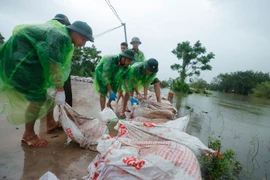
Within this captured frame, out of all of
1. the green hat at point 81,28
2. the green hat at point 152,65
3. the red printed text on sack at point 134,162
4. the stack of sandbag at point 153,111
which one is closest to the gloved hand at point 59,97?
the green hat at point 81,28

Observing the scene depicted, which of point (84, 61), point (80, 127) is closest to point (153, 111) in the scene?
point (80, 127)

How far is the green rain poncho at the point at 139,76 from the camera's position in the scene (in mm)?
3678

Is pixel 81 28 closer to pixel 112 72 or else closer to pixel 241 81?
pixel 112 72

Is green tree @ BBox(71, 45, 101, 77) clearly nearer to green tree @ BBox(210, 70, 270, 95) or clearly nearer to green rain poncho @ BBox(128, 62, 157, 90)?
green rain poncho @ BBox(128, 62, 157, 90)

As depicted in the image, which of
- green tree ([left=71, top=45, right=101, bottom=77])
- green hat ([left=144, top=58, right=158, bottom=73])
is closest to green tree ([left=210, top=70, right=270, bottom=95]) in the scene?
green tree ([left=71, top=45, right=101, bottom=77])

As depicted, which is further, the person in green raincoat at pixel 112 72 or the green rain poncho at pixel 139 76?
the green rain poncho at pixel 139 76

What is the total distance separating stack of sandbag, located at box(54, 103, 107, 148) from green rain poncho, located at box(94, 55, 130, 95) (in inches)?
42.8

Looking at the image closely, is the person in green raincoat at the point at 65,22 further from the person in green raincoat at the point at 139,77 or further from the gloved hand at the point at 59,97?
the person in green raincoat at the point at 139,77

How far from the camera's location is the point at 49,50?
1753mm

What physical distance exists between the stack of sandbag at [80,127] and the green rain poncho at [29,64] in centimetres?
36

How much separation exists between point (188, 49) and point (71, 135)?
25.6 m

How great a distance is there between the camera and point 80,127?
2.26 meters

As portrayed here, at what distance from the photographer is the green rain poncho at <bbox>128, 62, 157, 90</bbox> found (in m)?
3.68

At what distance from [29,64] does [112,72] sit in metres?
1.71
